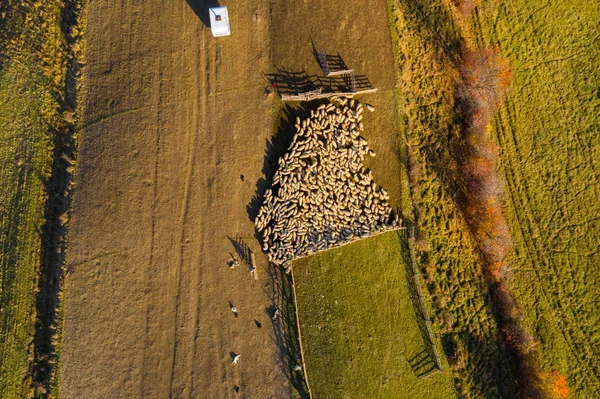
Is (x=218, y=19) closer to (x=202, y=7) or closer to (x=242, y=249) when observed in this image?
(x=202, y=7)

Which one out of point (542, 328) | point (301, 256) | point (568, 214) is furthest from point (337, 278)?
point (568, 214)

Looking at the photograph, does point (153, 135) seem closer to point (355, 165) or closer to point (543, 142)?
point (355, 165)

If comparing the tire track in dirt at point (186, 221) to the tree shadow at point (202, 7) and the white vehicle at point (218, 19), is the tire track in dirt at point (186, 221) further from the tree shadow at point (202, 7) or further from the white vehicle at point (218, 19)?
the white vehicle at point (218, 19)

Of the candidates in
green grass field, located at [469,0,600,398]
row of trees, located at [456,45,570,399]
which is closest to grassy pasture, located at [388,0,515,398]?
row of trees, located at [456,45,570,399]

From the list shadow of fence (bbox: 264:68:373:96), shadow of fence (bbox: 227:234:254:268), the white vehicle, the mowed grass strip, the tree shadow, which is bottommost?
the mowed grass strip

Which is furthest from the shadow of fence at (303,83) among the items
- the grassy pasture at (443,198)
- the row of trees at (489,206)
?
the row of trees at (489,206)

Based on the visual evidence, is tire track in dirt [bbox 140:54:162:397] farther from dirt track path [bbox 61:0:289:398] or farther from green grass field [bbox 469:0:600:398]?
green grass field [bbox 469:0:600:398]
